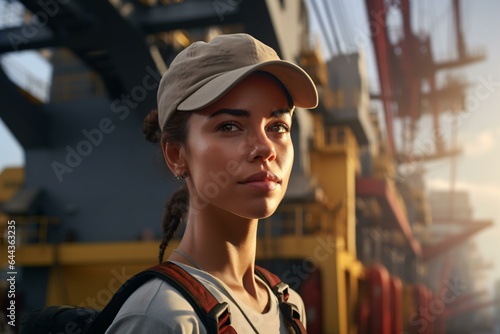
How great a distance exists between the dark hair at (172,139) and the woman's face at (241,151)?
0.05 m

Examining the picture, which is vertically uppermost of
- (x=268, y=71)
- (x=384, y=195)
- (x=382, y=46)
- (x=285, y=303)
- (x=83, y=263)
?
(x=268, y=71)

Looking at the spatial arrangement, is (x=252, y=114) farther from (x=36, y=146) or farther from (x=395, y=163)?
(x=395, y=163)

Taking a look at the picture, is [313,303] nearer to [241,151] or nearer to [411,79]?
[241,151]

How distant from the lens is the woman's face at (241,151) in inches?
63.7

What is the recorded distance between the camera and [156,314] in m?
1.41

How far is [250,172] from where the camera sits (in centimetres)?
161

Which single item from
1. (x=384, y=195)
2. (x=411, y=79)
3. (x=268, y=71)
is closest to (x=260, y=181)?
(x=268, y=71)

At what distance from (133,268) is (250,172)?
8840mm

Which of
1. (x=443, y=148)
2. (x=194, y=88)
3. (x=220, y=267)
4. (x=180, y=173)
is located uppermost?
(x=194, y=88)

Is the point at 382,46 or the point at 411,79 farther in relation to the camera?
the point at 411,79

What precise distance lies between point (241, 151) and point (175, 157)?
31 cm

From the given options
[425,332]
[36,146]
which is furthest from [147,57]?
[425,332]

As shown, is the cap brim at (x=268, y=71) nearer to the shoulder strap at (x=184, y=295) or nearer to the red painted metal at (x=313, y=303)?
the shoulder strap at (x=184, y=295)

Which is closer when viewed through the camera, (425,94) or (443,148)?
(425,94)
